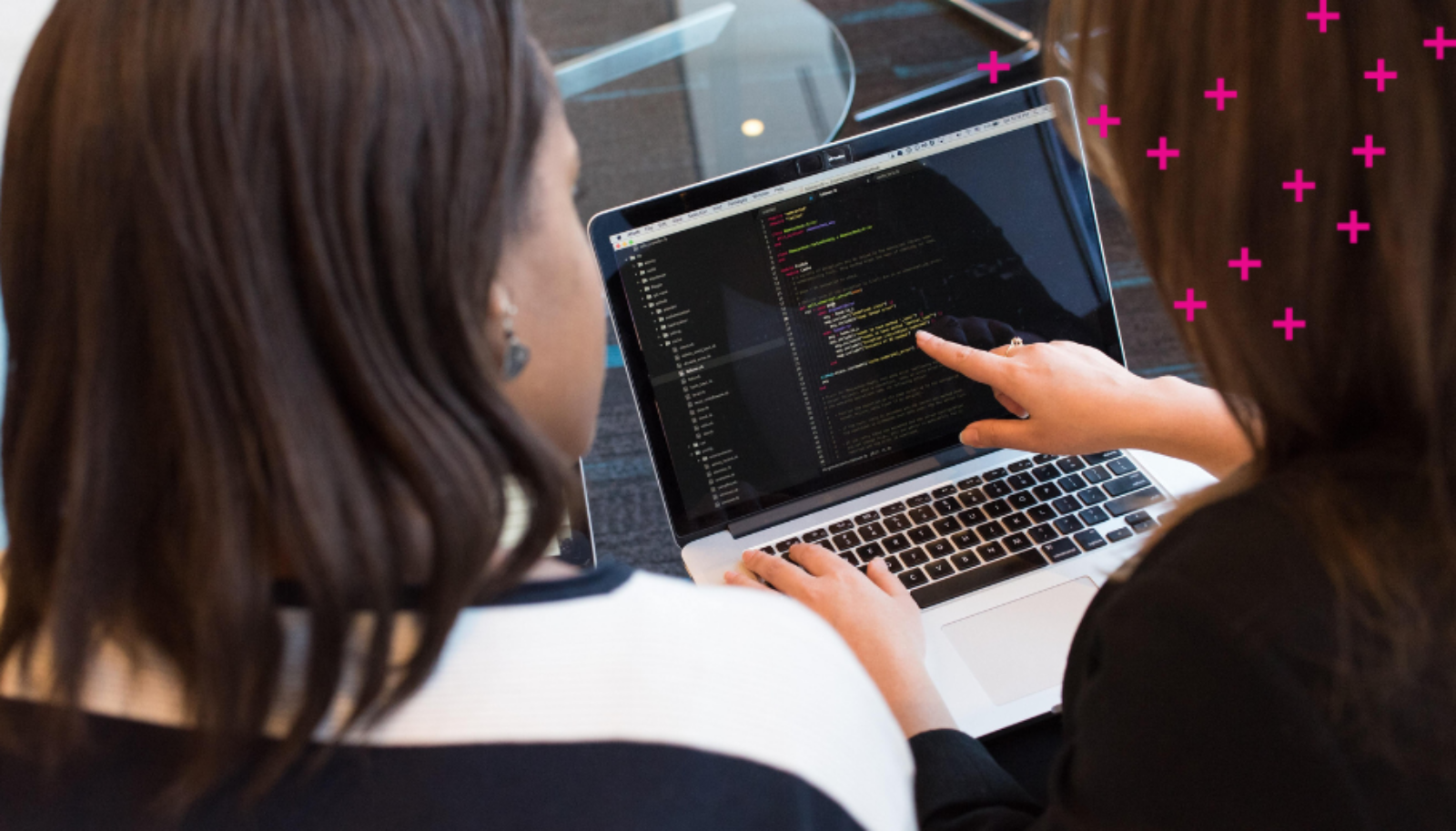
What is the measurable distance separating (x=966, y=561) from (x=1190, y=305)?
0.41 metres

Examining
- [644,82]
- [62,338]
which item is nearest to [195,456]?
[62,338]

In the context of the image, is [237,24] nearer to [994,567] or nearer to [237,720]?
[237,720]

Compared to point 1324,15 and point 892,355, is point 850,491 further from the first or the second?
point 1324,15

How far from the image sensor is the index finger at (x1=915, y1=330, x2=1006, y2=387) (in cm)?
88

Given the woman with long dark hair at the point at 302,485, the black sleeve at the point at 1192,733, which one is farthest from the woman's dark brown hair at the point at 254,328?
the black sleeve at the point at 1192,733

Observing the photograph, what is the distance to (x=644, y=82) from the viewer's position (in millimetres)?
1886

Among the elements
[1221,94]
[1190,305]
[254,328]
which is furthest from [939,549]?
[254,328]

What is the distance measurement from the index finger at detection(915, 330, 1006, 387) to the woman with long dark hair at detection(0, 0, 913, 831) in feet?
1.56

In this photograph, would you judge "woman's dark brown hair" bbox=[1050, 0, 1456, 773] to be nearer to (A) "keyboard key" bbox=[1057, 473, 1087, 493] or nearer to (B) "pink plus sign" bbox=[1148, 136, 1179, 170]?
(B) "pink plus sign" bbox=[1148, 136, 1179, 170]

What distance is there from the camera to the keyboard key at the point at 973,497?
924 mm

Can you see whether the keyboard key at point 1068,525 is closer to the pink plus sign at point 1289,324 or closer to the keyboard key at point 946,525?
the keyboard key at point 946,525

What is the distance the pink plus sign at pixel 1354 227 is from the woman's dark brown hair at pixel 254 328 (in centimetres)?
39

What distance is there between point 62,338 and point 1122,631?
51 cm

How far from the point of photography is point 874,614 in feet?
2.61
